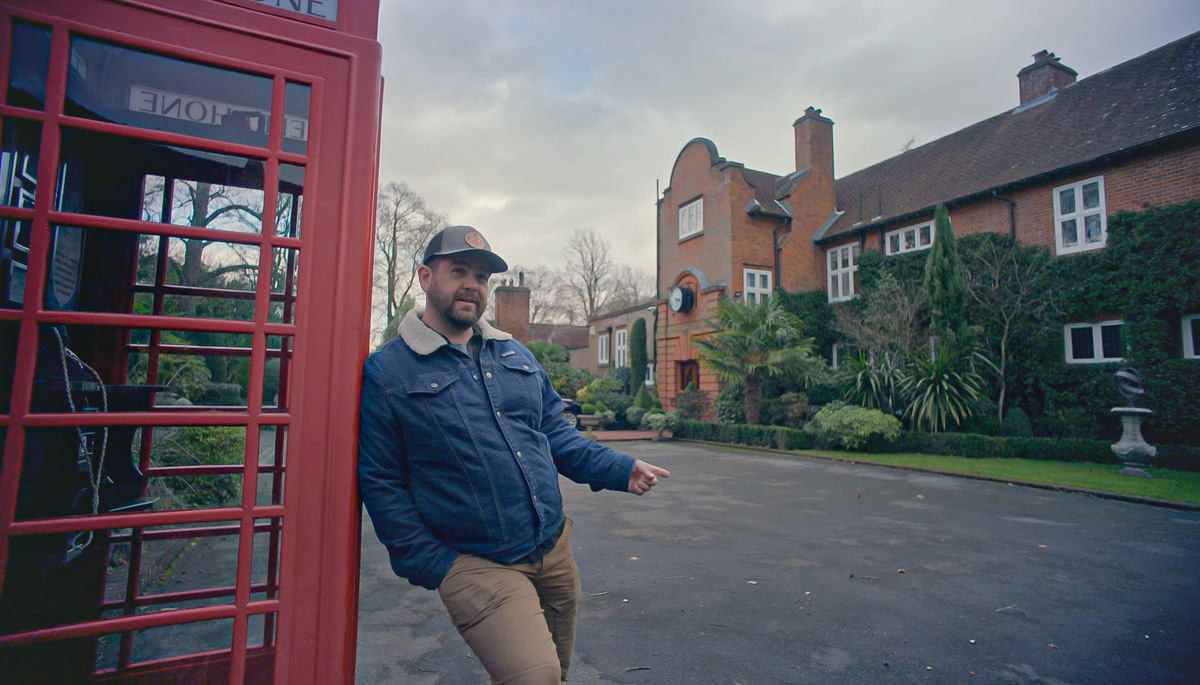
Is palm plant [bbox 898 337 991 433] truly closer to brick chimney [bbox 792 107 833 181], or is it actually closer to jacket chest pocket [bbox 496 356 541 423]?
brick chimney [bbox 792 107 833 181]

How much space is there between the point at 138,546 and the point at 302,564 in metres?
1.36

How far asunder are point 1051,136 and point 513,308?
23.4 m

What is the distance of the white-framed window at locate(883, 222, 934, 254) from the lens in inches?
740

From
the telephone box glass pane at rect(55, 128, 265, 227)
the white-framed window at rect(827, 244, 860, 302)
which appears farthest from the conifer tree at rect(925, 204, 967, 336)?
the telephone box glass pane at rect(55, 128, 265, 227)

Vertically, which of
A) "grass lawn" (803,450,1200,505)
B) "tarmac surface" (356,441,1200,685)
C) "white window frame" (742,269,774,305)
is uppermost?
"white window frame" (742,269,774,305)

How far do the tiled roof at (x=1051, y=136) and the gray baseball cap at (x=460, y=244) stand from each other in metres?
17.7

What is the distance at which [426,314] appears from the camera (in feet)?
7.82

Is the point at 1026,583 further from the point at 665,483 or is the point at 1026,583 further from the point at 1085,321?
the point at 1085,321

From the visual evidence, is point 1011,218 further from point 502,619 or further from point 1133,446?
point 502,619

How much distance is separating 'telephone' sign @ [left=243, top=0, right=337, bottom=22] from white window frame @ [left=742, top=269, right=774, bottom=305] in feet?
67.5

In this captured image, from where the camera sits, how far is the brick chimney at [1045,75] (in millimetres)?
19109

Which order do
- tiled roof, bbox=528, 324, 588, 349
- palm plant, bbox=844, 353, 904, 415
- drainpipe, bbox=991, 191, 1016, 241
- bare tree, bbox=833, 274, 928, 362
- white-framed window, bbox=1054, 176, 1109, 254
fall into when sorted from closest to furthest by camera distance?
white-framed window, bbox=1054, 176, 1109, 254
palm plant, bbox=844, 353, 904, 415
bare tree, bbox=833, 274, 928, 362
drainpipe, bbox=991, 191, 1016, 241
tiled roof, bbox=528, 324, 588, 349

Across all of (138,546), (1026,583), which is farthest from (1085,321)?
(138,546)

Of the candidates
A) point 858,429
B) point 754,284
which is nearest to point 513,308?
point 754,284
